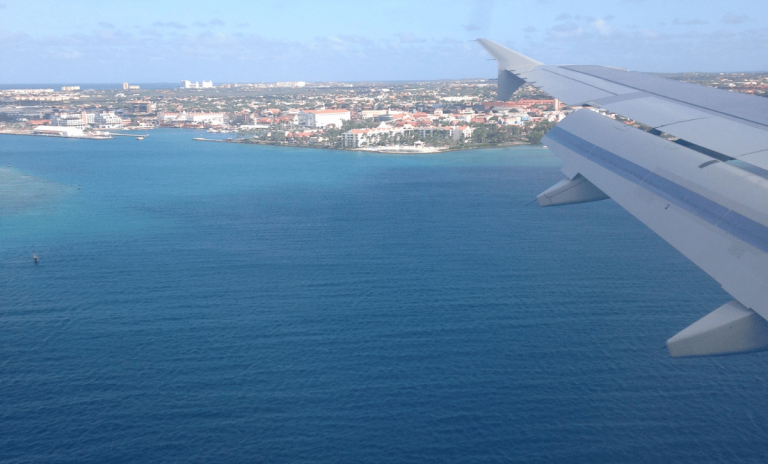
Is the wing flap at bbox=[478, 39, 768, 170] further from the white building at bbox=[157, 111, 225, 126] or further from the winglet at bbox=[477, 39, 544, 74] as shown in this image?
the white building at bbox=[157, 111, 225, 126]

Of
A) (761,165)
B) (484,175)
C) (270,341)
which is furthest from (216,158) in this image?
(761,165)

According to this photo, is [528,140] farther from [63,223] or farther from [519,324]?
[519,324]

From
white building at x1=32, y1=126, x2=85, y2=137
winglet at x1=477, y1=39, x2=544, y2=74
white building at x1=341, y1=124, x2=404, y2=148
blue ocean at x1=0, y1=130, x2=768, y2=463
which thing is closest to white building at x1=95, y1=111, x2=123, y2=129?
white building at x1=32, y1=126, x2=85, y2=137

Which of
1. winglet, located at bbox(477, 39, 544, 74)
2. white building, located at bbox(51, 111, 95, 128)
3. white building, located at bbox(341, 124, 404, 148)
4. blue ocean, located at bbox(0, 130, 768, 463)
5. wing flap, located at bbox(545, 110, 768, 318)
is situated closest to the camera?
wing flap, located at bbox(545, 110, 768, 318)

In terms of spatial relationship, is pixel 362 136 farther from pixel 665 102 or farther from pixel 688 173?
pixel 688 173

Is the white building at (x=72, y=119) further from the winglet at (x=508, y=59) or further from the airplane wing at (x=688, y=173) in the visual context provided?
the airplane wing at (x=688, y=173)

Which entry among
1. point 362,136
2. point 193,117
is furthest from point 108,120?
point 362,136

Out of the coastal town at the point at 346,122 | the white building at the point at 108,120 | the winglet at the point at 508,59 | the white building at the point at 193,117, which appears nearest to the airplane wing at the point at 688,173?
the winglet at the point at 508,59
